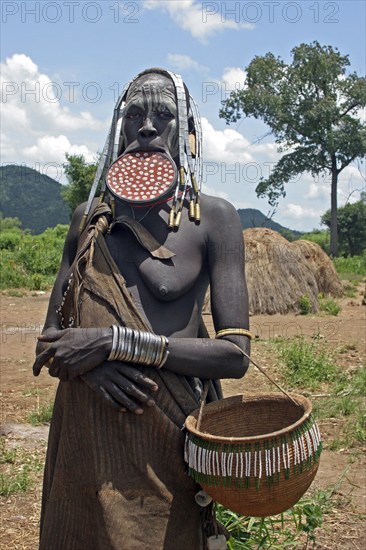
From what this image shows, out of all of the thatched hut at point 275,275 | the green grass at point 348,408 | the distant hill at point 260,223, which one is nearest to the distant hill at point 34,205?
the distant hill at point 260,223

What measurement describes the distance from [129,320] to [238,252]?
0.37 meters

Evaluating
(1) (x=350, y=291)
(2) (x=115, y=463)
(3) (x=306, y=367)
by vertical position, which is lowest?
(3) (x=306, y=367)

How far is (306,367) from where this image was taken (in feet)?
21.0

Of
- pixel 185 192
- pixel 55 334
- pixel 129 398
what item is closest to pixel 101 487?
pixel 129 398

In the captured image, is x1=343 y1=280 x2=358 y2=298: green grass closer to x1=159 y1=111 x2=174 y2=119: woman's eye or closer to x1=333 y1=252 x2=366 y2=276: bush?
x1=333 y1=252 x2=366 y2=276: bush

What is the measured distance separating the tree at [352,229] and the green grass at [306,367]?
80.6 feet

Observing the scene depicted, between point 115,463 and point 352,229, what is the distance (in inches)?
1201

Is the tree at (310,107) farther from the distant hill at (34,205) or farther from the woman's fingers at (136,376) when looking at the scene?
the distant hill at (34,205)

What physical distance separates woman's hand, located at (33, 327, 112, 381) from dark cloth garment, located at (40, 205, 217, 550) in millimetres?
75

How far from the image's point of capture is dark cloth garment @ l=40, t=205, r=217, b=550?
1.61m

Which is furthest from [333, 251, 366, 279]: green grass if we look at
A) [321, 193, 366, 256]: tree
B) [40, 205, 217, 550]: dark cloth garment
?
[40, 205, 217, 550]: dark cloth garment

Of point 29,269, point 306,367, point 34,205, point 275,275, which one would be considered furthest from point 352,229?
point 34,205

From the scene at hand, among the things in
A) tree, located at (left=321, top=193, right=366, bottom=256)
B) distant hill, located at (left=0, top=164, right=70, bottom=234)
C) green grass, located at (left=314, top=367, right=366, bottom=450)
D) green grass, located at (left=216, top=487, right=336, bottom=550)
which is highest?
distant hill, located at (left=0, top=164, right=70, bottom=234)

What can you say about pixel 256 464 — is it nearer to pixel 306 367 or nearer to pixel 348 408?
pixel 348 408
